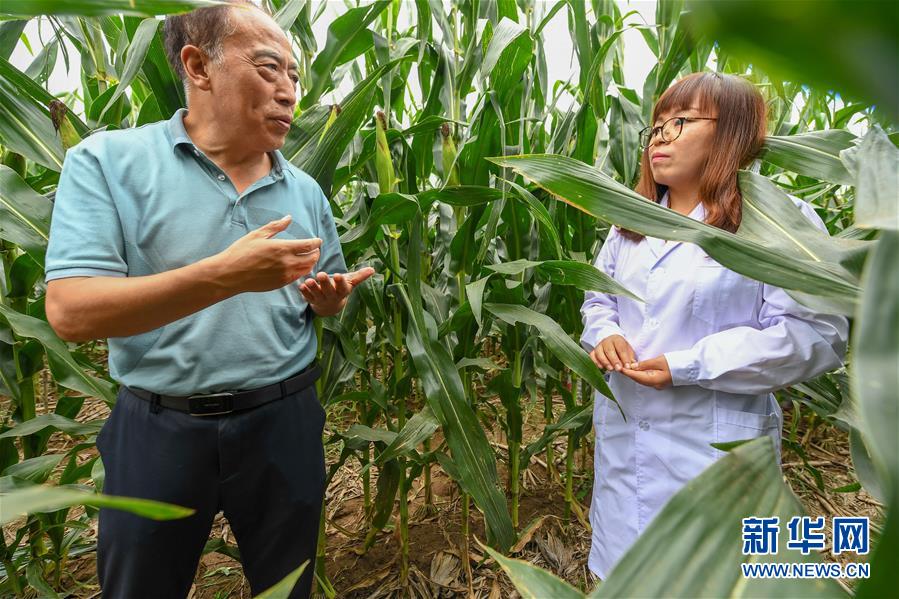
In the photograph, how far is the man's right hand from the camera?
66 centimetres

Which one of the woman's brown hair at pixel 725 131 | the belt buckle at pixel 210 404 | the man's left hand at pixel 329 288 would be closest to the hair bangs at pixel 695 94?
the woman's brown hair at pixel 725 131

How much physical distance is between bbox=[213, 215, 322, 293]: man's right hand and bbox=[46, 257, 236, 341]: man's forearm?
0.06 ft

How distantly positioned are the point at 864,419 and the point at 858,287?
0.95ft

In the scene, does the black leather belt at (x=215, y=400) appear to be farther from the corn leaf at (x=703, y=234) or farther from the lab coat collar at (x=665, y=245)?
the lab coat collar at (x=665, y=245)

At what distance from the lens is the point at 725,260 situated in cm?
42

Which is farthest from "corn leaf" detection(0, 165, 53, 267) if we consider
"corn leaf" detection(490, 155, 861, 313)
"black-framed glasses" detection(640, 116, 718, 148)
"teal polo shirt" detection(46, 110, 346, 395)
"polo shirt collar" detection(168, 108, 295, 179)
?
"black-framed glasses" detection(640, 116, 718, 148)

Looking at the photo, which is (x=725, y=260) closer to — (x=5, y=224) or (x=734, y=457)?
(x=734, y=457)

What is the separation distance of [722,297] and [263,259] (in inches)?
28.3

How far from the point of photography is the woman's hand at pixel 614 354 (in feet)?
2.93

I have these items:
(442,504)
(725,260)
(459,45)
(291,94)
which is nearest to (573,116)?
(459,45)

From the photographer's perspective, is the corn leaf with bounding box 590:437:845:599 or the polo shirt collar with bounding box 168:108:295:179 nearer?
the corn leaf with bounding box 590:437:845:599

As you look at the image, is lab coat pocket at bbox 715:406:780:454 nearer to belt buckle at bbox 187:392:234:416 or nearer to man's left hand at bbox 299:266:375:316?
man's left hand at bbox 299:266:375:316

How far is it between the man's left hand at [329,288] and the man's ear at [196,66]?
0.34 meters

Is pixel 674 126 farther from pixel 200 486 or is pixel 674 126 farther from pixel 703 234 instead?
pixel 200 486
